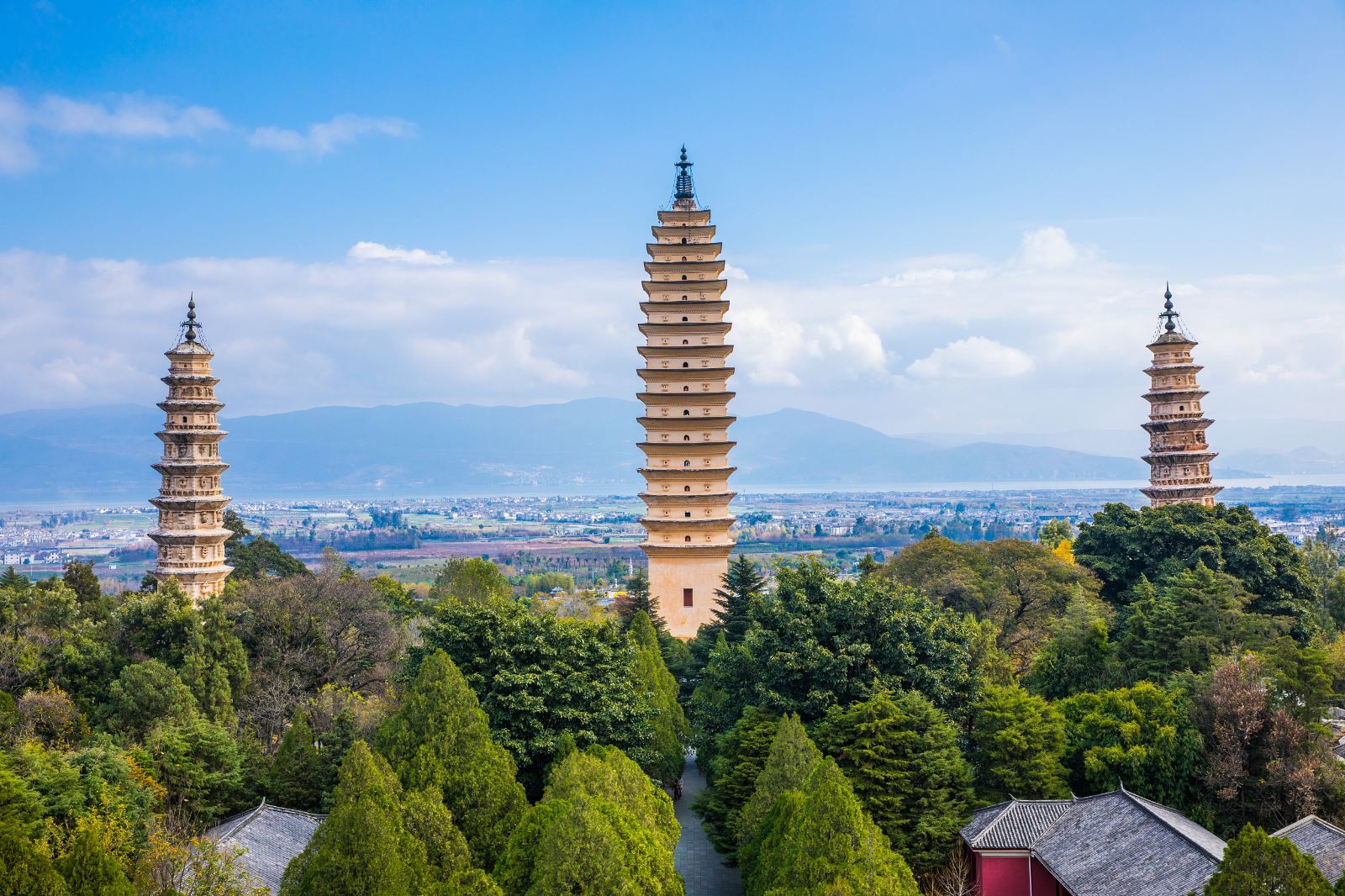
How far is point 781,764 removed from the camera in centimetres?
1986

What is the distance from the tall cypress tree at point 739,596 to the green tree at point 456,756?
37.1 ft

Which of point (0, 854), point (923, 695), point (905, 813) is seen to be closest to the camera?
point (0, 854)

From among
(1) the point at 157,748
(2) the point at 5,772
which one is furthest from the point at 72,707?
(2) the point at 5,772

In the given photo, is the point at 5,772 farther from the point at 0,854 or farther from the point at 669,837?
the point at 669,837

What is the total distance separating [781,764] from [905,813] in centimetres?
259

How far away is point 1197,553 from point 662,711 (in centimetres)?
1484

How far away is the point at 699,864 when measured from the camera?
23.8 meters

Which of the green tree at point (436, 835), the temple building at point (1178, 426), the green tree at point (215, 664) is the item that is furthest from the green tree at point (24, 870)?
the temple building at point (1178, 426)

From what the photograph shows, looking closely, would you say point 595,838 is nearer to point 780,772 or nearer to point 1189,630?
point 780,772

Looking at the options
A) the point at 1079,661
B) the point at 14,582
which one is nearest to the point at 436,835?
the point at 1079,661

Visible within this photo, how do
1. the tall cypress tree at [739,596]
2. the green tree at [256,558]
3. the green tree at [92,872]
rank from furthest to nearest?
1. the green tree at [256,558]
2. the tall cypress tree at [739,596]
3. the green tree at [92,872]

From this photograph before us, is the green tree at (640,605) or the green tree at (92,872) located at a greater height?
the green tree at (640,605)

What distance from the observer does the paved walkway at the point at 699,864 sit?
22234 mm

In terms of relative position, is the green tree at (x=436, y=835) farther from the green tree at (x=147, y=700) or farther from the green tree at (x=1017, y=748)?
the green tree at (x=1017, y=748)
